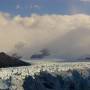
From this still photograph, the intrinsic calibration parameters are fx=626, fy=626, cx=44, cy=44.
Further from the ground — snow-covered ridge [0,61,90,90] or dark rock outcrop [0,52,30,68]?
dark rock outcrop [0,52,30,68]

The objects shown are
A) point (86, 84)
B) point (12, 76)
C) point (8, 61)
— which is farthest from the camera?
point (8, 61)

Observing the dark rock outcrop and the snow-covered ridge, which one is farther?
the dark rock outcrop

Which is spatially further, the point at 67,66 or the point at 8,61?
the point at 8,61

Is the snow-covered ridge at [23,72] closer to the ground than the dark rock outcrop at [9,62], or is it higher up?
closer to the ground

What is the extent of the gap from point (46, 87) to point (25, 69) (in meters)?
1.69

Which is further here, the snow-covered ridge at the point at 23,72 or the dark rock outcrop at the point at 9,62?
the dark rock outcrop at the point at 9,62

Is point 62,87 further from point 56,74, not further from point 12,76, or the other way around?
point 12,76

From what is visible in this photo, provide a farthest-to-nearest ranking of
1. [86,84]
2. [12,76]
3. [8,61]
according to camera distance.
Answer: [8,61]
[86,84]
[12,76]

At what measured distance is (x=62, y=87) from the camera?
38.8 meters

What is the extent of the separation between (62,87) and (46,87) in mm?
1142

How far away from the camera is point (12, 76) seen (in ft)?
A: 121

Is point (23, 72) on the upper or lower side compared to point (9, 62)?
lower

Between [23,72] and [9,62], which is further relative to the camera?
[9,62]

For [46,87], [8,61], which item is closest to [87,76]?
[46,87]
